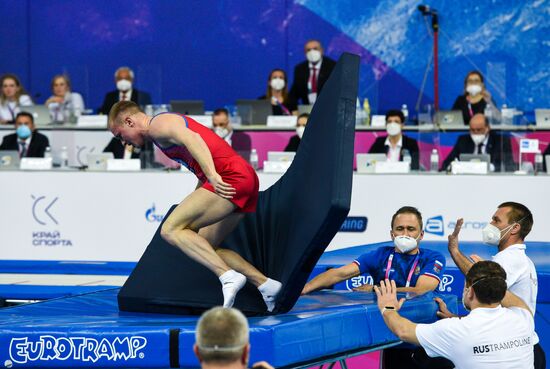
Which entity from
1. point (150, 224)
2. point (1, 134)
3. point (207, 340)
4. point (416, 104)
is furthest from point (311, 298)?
point (416, 104)

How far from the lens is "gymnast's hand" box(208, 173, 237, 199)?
547cm

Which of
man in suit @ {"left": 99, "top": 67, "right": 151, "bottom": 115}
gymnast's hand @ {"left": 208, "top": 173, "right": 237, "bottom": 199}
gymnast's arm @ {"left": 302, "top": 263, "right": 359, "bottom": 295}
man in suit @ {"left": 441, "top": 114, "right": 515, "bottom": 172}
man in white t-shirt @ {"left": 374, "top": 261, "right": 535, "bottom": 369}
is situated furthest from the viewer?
man in suit @ {"left": 99, "top": 67, "right": 151, "bottom": 115}

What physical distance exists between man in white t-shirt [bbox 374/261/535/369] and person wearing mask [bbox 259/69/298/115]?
763 cm

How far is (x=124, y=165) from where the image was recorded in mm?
10758

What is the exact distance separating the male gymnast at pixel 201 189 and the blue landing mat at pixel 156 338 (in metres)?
0.29

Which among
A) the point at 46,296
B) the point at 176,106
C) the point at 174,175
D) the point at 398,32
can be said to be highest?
the point at 398,32

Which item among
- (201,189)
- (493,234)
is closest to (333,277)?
(493,234)

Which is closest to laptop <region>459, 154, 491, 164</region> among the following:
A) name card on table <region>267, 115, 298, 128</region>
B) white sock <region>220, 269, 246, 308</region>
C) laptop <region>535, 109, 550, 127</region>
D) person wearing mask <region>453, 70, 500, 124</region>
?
laptop <region>535, 109, 550, 127</region>

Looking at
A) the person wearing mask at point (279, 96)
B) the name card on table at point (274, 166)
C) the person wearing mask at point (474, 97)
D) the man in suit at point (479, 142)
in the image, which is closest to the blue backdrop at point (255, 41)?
the person wearing mask at point (279, 96)

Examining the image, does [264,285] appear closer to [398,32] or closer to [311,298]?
[311,298]

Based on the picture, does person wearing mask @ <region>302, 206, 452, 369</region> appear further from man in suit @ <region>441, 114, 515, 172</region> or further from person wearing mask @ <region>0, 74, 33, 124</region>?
person wearing mask @ <region>0, 74, 33, 124</region>

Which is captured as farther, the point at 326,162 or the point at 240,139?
the point at 240,139

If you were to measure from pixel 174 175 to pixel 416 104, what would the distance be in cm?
533

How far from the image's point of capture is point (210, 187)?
220 inches
